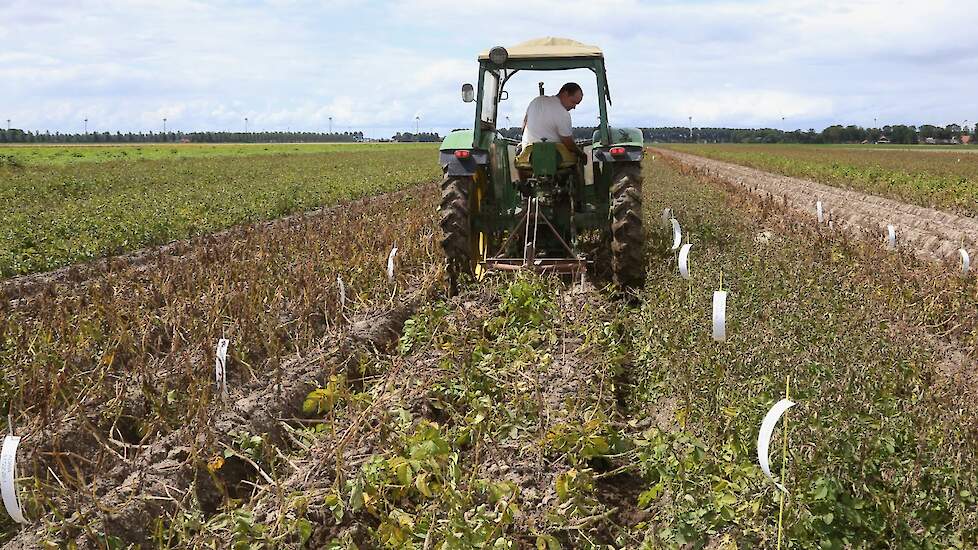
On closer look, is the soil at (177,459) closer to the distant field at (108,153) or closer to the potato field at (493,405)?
the potato field at (493,405)

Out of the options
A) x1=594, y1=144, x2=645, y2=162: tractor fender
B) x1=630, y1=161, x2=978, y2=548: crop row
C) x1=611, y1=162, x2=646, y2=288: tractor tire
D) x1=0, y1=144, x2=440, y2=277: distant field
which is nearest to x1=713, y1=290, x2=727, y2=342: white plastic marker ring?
x1=630, y1=161, x2=978, y2=548: crop row

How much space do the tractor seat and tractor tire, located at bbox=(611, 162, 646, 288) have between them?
0.53 m

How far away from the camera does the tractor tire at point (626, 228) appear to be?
661cm

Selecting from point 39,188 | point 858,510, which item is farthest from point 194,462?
point 39,188

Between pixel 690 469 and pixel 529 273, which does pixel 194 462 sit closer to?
pixel 690 469

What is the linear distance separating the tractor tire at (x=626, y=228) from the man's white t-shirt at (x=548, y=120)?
634 mm

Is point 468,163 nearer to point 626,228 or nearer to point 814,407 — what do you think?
point 626,228

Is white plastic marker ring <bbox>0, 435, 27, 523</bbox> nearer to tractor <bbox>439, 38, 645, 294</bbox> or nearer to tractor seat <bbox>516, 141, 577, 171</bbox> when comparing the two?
tractor <bbox>439, 38, 645, 294</bbox>

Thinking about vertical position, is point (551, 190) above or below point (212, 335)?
above

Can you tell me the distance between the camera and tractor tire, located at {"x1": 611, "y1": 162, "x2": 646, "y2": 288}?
661cm

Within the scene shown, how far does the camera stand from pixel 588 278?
24.3 feet

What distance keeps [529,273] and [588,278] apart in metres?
1.31

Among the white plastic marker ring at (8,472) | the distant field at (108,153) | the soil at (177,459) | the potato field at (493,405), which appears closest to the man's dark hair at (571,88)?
the potato field at (493,405)

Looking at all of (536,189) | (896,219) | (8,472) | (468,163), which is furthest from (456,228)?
(896,219)
